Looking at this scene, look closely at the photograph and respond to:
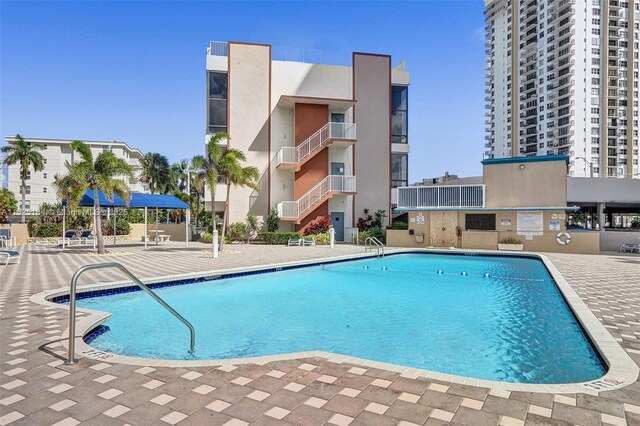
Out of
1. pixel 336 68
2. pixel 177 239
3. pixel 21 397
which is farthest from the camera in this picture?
pixel 177 239

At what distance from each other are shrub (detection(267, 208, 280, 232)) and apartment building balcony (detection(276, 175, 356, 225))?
0.30 meters

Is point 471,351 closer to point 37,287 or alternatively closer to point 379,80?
point 37,287

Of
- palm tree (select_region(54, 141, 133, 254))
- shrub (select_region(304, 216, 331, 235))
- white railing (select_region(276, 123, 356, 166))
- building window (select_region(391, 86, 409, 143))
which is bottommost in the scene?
shrub (select_region(304, 216, 331, 235))

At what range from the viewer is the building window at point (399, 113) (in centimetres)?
2706

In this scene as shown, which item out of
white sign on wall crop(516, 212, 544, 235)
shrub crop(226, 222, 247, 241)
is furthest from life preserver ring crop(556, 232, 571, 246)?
shrub crop(226, 222, 247, 241)

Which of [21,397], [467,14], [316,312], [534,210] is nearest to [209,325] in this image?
[316,312]

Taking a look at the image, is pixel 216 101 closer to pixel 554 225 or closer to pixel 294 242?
pixel 294 242

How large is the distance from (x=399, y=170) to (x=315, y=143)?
6.50m

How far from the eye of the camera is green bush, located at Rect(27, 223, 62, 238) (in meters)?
24.9

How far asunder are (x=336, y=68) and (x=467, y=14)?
1145 cm

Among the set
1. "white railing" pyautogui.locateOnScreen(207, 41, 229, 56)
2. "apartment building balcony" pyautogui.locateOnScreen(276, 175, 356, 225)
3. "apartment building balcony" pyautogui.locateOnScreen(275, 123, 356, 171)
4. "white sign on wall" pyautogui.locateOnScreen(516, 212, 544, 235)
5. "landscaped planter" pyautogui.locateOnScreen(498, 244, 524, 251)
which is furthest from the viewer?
"white railing" pyautogui.locateOnScreen(207, 41, 229, 56)

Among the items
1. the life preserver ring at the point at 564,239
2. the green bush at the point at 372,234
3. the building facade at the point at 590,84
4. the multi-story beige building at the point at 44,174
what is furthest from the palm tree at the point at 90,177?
the building facade at the point at 590,84

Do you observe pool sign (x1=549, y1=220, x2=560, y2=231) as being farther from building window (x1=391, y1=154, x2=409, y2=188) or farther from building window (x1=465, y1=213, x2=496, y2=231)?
building window (x1=391, y1=154, x2=409, y2=188)

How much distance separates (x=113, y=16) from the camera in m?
11.3
